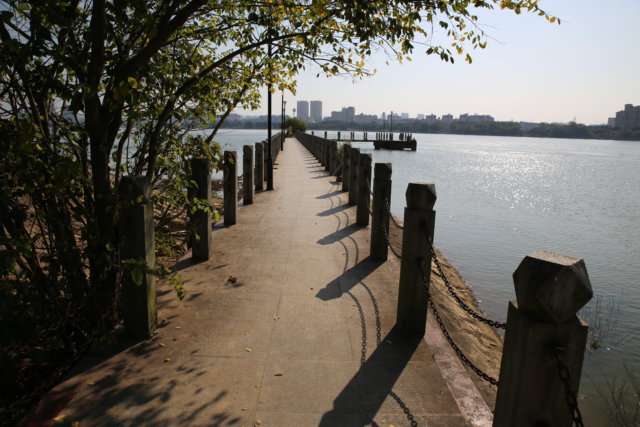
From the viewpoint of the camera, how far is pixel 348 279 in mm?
6246

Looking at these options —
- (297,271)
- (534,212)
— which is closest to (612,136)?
(534,212)

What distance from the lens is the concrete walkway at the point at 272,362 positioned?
3268 millimetres

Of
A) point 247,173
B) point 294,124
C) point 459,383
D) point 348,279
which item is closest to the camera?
point 459,383

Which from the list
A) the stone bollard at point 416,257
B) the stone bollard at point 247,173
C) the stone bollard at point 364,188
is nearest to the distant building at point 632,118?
the stone bollard at point 247,173

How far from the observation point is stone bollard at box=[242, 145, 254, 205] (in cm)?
1108

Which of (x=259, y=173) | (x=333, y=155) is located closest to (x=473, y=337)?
(x=259, y=173)

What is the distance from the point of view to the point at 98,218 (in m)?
4.05

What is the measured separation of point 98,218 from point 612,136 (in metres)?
224

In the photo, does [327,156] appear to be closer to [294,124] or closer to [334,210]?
[334,210]

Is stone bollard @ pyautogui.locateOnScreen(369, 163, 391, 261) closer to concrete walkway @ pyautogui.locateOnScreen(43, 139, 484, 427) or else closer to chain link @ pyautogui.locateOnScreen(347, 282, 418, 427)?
concrete walkway @ pyautogui.locateOnScreen(43, 139, 484, 427)

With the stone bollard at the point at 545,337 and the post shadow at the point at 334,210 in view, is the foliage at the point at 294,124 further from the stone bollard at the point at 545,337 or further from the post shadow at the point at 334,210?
the stone bollard at the point at 545,337

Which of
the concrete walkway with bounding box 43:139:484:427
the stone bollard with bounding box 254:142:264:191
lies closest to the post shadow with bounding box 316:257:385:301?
the concrete walkway with bounding box 43:139:484:427

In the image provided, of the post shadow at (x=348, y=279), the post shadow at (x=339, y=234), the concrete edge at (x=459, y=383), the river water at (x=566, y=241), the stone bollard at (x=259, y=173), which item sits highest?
the stone bollard at (x=259, y=173)

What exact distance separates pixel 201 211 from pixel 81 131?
2768mm
